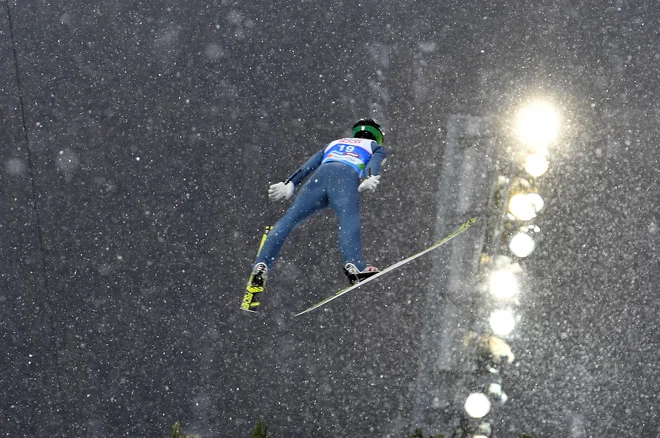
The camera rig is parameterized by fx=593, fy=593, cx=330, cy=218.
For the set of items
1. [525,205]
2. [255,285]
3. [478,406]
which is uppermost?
[525,205]

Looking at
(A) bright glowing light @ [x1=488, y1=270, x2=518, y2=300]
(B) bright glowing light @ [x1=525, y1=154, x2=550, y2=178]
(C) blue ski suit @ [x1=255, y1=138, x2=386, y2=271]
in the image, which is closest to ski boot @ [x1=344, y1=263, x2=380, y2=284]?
(C) blue ski suit @ [x1=255, y1=138, x2=386, y2=271]

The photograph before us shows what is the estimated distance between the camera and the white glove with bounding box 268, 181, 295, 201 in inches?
144

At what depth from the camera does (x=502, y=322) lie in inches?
168

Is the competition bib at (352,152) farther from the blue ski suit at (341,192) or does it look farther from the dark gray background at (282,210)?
the dark gray background at (282,210)

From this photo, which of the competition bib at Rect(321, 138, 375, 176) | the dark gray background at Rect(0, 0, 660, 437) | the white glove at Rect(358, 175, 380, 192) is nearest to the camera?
the white glove at Rect(358, 175, 380, 192)

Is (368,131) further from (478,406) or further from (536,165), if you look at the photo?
(478,406)

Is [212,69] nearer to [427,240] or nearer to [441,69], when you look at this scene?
[441,69]

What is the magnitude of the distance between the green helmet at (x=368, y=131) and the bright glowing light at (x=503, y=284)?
4.44 ft

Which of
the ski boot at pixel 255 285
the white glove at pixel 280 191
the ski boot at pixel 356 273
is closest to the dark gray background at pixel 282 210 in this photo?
the ski boot at pixel 255 285

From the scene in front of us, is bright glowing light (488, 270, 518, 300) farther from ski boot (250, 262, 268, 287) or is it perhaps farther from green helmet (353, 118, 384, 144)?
ski boot (250, 262, 268, 287)

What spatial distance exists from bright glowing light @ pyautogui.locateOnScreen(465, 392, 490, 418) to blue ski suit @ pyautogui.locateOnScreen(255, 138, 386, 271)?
4.96 ft

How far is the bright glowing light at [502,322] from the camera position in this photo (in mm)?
4262

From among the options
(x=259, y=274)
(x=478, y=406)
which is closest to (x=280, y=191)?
(x=259, y=274)

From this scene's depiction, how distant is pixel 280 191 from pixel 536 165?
1.89 meters
